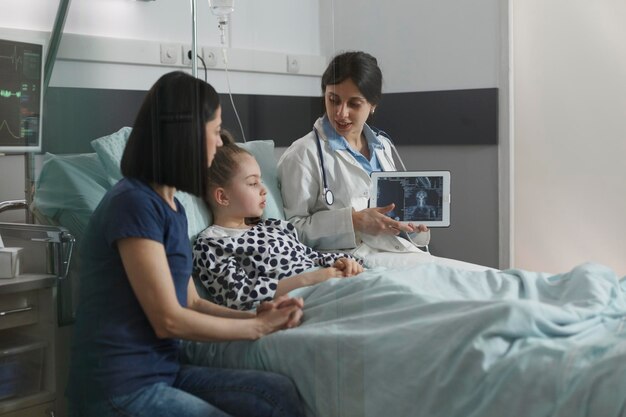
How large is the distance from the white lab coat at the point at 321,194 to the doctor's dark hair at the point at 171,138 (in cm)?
22

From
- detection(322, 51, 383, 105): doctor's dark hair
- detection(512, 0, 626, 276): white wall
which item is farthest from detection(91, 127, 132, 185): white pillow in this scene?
detection(512, 0, 626, 276): white wall

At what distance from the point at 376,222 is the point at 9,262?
937 mm

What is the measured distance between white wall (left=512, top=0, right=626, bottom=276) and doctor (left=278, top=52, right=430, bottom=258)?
3.35 ft

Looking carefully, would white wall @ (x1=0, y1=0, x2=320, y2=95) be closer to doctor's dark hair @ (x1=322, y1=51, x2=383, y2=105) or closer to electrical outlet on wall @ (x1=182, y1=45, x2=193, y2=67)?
electrical outlet on wall @ (x1=182, y1=45, x2=193, y2=67)

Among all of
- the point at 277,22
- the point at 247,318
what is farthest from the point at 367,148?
the point at 247,318

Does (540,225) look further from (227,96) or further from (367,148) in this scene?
(227,96)

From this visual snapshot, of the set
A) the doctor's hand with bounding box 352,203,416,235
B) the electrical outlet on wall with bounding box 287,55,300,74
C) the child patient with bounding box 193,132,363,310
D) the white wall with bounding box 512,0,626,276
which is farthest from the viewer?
the white wall with bounding box 512,0,626,276

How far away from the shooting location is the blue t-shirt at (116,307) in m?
1.05

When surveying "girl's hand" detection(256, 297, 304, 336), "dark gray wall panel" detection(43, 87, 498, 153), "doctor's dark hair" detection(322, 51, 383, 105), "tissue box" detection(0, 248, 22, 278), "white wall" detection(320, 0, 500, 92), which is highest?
"white wall" detection(320, 0, 500, 92)

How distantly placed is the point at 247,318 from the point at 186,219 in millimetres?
176

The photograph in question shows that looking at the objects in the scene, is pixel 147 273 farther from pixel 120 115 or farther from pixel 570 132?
pixel 570 132

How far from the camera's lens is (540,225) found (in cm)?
289

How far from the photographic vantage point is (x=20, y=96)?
107cm

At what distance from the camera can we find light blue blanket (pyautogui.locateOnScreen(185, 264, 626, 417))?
1.18 metres
